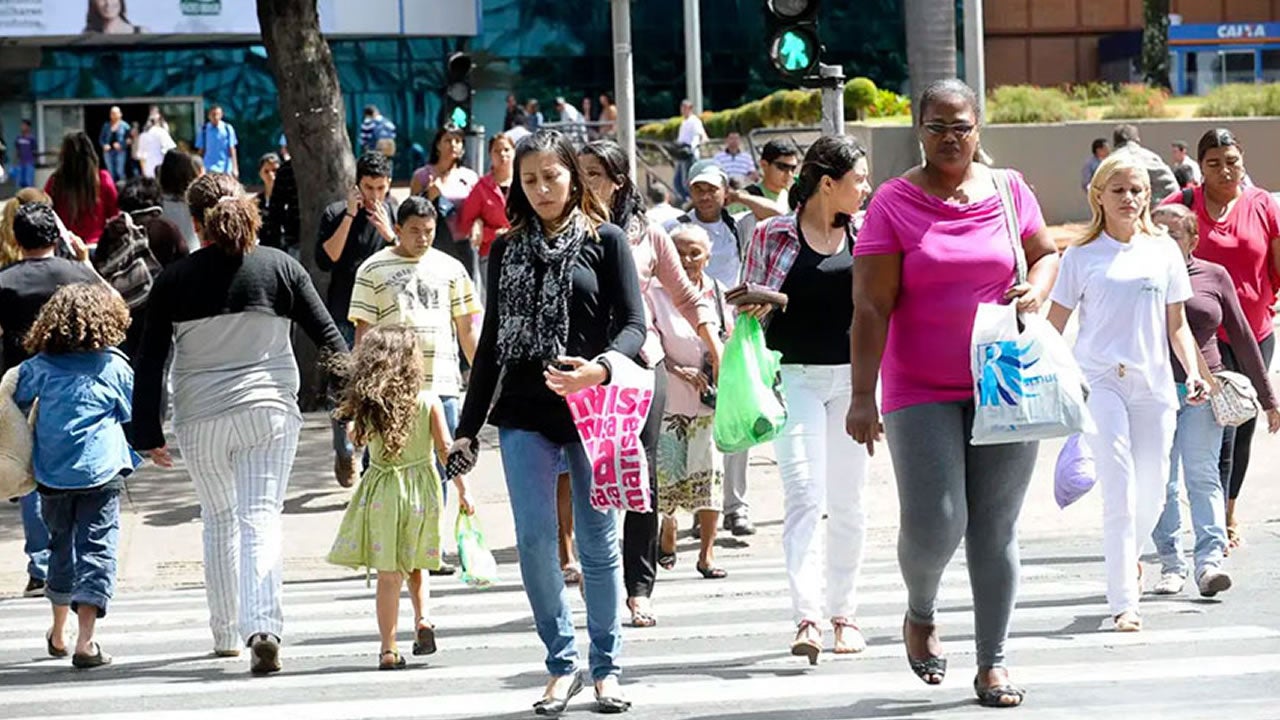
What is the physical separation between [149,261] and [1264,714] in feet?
29.6

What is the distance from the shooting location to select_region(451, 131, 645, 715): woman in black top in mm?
7297

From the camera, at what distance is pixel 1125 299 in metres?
8.90

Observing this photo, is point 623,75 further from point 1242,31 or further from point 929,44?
point 1242,31

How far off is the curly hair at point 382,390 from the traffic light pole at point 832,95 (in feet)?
19.7

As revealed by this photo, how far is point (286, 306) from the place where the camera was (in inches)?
346

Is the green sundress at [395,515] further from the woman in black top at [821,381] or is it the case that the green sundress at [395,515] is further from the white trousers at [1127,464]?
the white trousers at [1127,464]

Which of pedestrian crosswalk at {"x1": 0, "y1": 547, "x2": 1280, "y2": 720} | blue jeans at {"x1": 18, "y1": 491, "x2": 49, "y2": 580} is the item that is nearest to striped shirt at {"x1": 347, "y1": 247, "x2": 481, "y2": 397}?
pedestrian crosswalk at {"x1": 0, "y1": 547, "x2": 1280, "y2": 720}

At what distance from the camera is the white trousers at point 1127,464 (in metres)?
8.84

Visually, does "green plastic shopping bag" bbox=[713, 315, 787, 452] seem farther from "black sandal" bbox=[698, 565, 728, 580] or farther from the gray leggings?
"black sandal" bbox=[698, 565, 728, 580]

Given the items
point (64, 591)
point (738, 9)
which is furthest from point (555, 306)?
point (738, 9)

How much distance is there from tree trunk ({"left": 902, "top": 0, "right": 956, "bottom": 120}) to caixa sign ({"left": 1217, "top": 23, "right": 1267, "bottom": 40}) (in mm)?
39807

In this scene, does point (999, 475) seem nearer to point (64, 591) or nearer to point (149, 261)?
point (64, 591)

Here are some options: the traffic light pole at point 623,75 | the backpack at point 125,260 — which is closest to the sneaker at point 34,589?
the backpack at point 125,260

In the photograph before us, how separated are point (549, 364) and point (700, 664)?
5.56 ft
